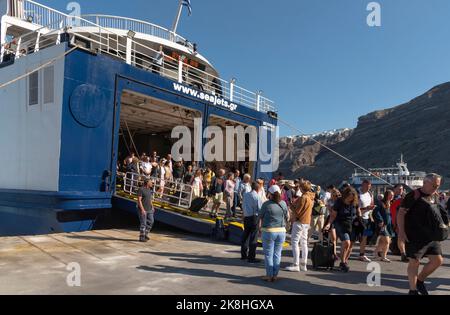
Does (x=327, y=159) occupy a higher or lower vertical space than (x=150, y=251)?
higher

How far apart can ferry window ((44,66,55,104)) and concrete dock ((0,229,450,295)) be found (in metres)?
3.48

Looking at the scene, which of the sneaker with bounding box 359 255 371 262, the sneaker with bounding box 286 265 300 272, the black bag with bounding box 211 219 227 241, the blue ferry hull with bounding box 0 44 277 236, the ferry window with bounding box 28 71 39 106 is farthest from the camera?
the ferry window with bounding box 28 71 39 106

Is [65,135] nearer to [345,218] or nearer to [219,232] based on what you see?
[219,232]

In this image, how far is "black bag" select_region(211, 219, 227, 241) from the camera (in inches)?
373

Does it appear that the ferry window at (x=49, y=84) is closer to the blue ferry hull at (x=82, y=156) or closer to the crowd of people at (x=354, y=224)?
the blue ferry hull at (x=82, y=156)

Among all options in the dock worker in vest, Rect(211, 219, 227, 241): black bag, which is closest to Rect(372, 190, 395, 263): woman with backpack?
Rect(211, 219, 227, 241): black bag

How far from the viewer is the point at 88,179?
9688mm

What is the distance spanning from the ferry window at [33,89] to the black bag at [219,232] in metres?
5.72

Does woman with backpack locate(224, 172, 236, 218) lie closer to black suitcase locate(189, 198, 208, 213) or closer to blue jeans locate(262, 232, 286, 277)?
black suitcase locate(189, 198, 208, 213)

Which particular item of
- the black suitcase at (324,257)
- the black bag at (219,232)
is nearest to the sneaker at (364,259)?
the black suitcase at (324,257)

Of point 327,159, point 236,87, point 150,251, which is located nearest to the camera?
point 150,251
